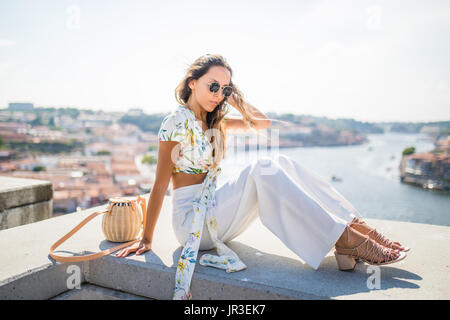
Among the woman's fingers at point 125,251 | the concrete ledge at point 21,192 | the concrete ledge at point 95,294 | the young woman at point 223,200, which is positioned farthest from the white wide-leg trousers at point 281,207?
the concrete ledge at point 21,192

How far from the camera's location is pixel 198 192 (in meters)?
1.82

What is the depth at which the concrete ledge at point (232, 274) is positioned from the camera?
1.45 meters

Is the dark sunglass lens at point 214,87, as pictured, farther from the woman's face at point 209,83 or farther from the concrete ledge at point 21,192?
the concrete ledge at point 21,192

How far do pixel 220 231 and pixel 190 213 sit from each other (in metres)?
0.21

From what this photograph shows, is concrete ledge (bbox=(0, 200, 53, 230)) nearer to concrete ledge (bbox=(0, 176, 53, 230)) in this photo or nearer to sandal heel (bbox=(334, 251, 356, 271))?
concrete ledge (bbox=(0, 176, 53, 230))

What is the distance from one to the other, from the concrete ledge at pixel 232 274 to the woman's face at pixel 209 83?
0.91m

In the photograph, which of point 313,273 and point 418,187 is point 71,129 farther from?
point 313,273

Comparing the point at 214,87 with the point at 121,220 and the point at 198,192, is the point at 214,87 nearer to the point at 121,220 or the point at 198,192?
the point at 198,192

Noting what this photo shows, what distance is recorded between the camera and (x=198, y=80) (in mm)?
1925

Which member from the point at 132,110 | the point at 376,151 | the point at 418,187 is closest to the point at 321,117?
the point at 418,187

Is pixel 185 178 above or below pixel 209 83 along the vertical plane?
below

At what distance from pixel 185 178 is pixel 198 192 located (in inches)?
5.1
